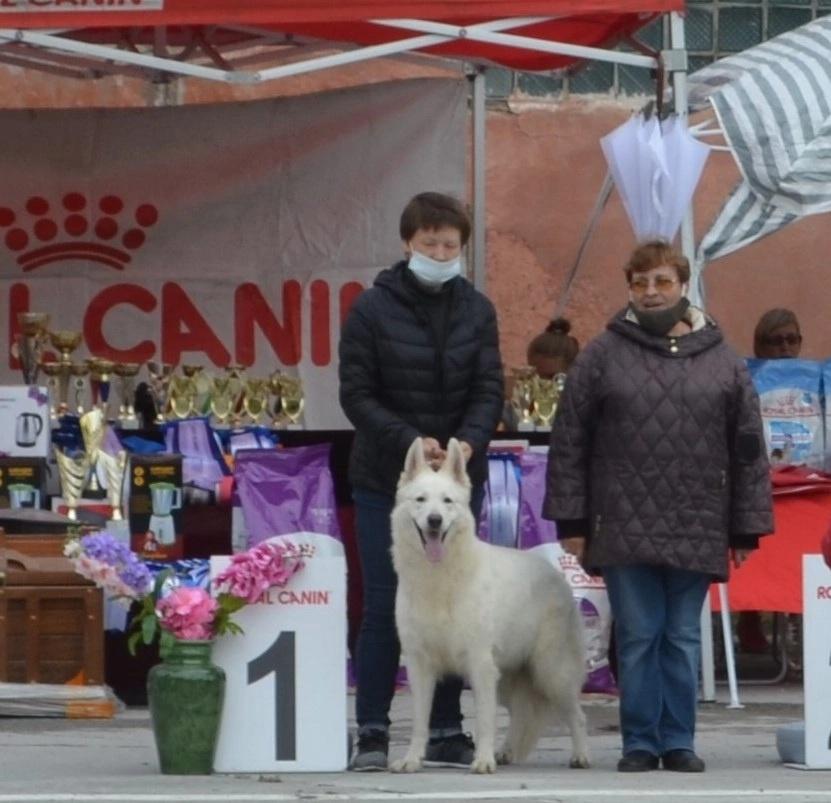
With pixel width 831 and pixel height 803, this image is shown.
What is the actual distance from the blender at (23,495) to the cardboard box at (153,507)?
404 millimetres

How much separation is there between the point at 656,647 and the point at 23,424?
348cm

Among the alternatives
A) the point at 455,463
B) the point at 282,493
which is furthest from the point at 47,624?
the point at 455,463

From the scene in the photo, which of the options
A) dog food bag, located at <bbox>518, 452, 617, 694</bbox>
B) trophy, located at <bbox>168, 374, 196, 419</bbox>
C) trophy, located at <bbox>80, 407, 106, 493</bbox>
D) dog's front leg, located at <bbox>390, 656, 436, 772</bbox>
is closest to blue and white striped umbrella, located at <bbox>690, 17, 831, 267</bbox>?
dog food bag, located at <bbox>518, 452, 617, 694</bbox>

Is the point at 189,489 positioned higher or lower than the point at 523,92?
lower

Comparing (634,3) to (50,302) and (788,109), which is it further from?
(50,302)

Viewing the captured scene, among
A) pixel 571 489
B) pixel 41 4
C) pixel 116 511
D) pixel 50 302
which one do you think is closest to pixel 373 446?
pixel 571 489

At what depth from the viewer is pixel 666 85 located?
11047 millimetres

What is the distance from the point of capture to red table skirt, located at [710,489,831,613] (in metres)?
11.0

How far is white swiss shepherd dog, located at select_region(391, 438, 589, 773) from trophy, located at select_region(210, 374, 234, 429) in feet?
11.0

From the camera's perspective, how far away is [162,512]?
34.6 feet

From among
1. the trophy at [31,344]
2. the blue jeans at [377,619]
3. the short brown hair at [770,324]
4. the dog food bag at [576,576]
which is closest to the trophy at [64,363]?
the trophy at [31,344]

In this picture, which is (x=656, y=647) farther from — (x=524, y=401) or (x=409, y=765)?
(x=524, y=401)

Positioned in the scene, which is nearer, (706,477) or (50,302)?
(706,477)

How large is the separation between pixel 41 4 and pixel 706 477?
3.91 meters
